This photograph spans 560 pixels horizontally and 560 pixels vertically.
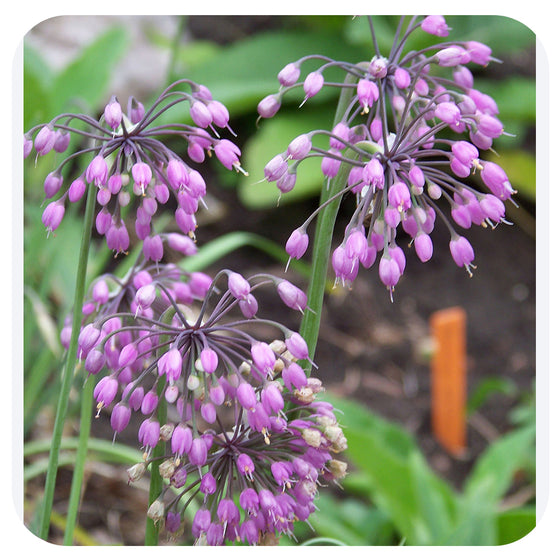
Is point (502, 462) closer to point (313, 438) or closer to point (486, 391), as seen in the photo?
point (486, 391)

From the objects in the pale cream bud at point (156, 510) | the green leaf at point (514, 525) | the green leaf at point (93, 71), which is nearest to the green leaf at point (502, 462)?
the green leaf at point (514, 525)

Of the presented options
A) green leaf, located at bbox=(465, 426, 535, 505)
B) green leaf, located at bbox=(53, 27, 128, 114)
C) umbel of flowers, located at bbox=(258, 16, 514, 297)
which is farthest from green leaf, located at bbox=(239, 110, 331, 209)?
umbel of flowers, located at bbox=(258, 16, 514, 297)

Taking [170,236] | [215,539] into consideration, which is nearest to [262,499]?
[215,539]

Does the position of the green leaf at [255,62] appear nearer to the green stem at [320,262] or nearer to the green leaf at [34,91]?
the green leaf at [34,91]

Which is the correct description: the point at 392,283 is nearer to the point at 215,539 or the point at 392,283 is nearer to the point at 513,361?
the point at 215,539

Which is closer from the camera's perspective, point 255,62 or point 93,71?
point 93,71

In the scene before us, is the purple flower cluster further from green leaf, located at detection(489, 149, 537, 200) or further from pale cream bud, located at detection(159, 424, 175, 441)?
green leaf, located at detection(489, 149, 537, 200)

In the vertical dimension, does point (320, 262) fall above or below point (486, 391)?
above

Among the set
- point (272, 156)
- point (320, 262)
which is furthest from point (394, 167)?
point (272, 156)
